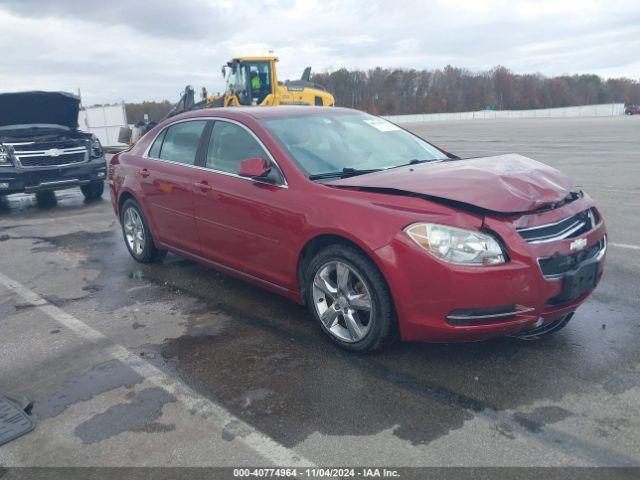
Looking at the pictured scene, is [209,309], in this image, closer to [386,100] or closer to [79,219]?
[79,219]

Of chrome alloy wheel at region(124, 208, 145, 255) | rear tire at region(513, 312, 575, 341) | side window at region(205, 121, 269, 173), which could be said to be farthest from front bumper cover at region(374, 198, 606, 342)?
chrome alloy wheel at region(124, 208, 145, 255)

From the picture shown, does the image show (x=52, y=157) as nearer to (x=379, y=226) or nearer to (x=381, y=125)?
(x=381, y=125)

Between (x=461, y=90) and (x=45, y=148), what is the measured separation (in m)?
90.2

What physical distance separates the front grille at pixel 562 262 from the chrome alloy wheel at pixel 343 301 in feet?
3.36

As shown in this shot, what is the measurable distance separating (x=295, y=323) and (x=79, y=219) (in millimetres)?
6088

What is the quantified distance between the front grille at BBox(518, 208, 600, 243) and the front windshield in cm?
139

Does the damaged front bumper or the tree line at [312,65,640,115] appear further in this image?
the tree line at [312,65,640,115]

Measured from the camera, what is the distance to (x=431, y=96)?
8825 centimetres

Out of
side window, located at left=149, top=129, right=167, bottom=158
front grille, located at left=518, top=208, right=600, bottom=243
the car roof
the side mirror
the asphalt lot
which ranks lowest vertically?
the asphalt lot

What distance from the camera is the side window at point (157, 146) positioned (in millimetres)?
5742

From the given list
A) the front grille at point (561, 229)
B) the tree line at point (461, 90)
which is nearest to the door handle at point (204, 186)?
the front grille at point (561, 229)

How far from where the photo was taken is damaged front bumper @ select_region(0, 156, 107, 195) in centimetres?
974

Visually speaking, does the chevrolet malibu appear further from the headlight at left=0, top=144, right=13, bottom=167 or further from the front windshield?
the headlight at left=0, top=144, right=13, bottom=167

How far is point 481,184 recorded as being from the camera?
3529 mm
